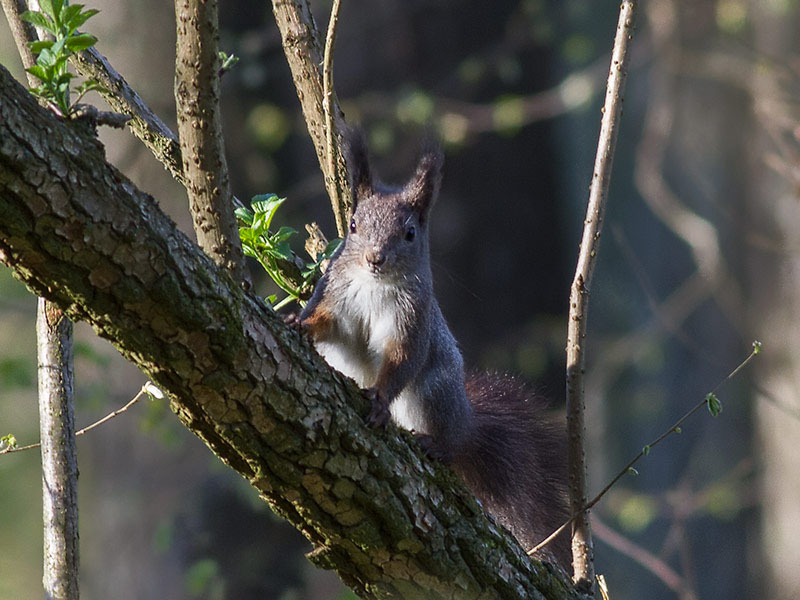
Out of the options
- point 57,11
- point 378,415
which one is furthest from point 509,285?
point 57,11

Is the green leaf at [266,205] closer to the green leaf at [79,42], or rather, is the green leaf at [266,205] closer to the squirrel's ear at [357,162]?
the squirrel's ear at [357,162]

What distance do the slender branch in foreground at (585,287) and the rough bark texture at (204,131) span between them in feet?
2.18

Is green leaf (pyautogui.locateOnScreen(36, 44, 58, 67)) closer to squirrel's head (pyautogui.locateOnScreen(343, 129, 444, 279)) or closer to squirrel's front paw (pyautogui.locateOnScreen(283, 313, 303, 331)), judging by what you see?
squirrel's front paw (pyautogui.locateOnScreen(283, 313, 303, 331))

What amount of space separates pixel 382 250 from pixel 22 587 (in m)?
5.73

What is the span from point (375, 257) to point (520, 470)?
26.2 inches

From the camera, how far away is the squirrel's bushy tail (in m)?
2.24

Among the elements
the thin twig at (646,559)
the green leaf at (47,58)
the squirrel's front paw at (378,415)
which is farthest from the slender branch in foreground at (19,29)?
the thin twig at (646,559)

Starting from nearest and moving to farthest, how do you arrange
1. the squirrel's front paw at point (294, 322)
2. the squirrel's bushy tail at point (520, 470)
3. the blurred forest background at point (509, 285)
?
Answer: the squirrel's front paw at point (294, 322) → the squirrel's bushy tail at point (520, 470) → the blurred forest background at point (509, 285)

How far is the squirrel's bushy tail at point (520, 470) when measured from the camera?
7.36 feet

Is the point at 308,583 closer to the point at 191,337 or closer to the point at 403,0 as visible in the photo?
the point at 403,0

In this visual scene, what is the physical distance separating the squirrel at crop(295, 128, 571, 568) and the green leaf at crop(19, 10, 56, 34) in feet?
2.98

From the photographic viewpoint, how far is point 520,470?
228cm

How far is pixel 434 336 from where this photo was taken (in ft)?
7.23

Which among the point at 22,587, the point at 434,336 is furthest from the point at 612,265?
the point at 434,336
